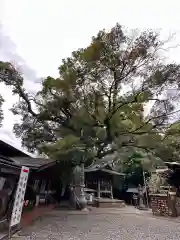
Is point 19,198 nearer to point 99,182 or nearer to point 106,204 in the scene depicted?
point 106,204

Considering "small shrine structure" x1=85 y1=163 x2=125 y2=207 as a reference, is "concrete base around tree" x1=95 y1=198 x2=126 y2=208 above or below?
below

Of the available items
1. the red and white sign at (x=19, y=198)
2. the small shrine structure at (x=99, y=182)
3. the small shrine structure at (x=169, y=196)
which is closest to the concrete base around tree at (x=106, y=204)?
the small shrine structure at (x=99, y=182)

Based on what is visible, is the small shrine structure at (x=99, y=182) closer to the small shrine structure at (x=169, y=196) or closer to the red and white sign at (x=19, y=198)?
the small shrine structure at (x=169, y=196)

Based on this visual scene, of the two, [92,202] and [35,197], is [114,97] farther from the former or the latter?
[92,202]

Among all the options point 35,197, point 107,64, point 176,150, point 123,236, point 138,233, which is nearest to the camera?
point 123,236

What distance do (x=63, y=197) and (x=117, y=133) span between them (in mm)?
8375

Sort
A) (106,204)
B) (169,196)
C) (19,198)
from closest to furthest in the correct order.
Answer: (19,198) < (169,196) < (106,204)

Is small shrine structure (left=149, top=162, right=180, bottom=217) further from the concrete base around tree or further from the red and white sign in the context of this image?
the red and white sign

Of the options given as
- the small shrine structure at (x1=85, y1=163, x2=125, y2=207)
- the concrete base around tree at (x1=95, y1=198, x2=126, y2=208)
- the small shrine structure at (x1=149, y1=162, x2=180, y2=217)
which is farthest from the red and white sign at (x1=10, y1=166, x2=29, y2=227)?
the small shrine structure at (x1=85, y1=163, x2=125, y2=207)

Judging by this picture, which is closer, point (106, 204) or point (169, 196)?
point (169, 196)

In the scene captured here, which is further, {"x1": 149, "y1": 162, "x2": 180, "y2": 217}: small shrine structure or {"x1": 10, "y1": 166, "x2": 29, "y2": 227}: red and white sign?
{"x1": 149, "y1": 162, "x2": 180, "y2": 217}: small shrine structure

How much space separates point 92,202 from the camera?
1953cm

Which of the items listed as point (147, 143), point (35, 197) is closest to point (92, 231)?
point (35, 197)

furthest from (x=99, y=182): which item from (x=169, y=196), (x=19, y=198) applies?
(x=19, y=198)
